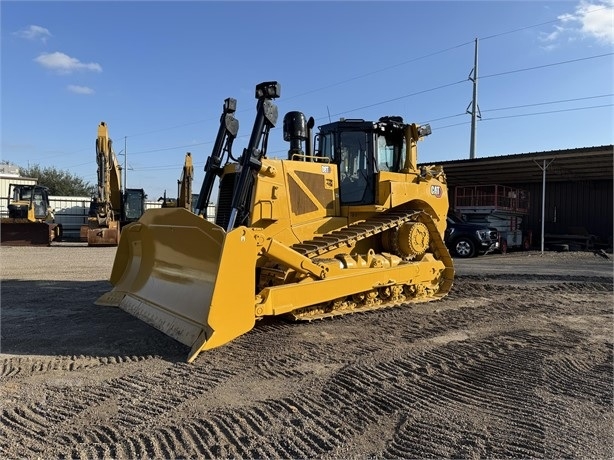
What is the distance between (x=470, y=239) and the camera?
664 inches

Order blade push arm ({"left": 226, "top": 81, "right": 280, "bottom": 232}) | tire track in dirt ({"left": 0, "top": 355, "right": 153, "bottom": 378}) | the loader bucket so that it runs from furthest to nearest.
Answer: the loader bucket
blade push arm ({"left": 226, "top": 81, "right": 280, "bottom": 232})
tire track in dirt ({"left": 0, "top": 355, "right": 153, "bottom": 378})

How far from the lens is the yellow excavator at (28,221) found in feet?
64.5

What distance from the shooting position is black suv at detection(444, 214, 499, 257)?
16.7 metres

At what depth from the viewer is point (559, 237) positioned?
21.0m

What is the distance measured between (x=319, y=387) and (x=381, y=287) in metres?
3.20

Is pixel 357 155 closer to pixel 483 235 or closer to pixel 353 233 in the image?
pixel 353 233

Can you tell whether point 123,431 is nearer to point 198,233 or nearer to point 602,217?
point 198,233

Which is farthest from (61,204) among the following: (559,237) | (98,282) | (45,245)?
(559,237)

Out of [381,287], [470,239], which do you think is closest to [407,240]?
[381,287]

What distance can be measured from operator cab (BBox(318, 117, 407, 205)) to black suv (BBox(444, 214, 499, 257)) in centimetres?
1011

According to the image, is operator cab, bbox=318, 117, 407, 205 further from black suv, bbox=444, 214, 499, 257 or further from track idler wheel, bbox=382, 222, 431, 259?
black suv, bbox=444, 214, 499, 257

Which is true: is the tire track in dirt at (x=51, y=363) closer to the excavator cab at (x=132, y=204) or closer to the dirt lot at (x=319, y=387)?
the dirt lot at (x=319, y=387)

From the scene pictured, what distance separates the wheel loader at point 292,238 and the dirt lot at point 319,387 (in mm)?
343

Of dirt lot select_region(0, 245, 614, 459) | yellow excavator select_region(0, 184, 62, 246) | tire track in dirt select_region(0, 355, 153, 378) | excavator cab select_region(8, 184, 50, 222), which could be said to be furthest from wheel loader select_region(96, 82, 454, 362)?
excavator cab select_region(8, 184, 50, 222)
